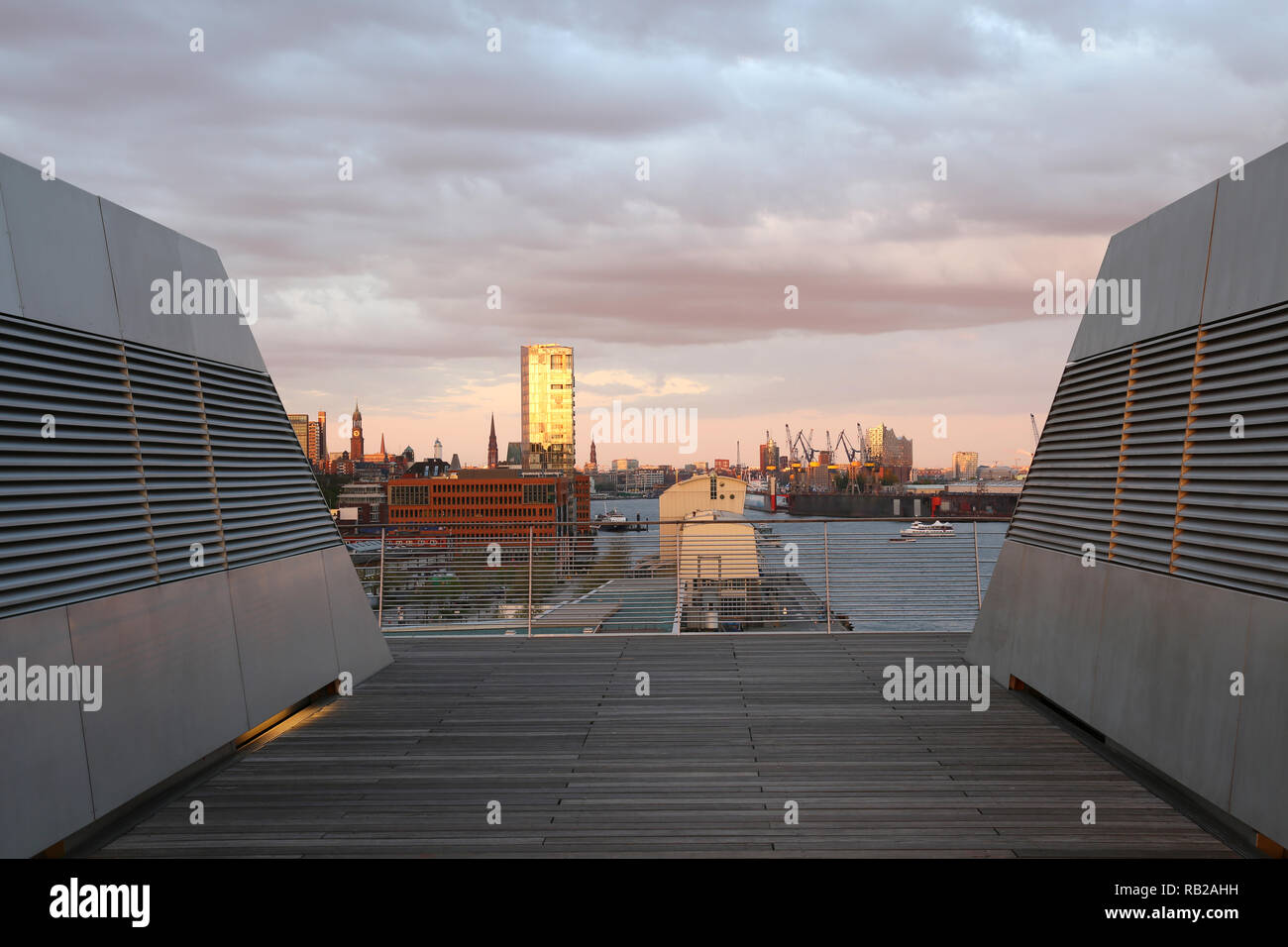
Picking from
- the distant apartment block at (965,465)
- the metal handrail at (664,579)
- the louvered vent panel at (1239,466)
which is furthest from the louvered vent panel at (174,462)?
the distant apartment block at (965,465)

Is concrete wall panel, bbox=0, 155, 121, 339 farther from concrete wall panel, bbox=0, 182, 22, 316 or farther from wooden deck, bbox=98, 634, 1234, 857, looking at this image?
wooden deck, bbox=98, 634, 1234, 857

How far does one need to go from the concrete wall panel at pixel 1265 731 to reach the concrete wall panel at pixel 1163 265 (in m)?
1.78

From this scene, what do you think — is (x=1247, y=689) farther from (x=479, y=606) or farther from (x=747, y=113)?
(x=747, y=113)

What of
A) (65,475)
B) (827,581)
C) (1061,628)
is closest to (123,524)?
(65,475)

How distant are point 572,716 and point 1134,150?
38.5ft

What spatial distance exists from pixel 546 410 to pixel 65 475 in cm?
4279

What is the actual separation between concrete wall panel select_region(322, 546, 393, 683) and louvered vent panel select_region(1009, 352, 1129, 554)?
565cm

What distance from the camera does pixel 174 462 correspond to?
14.9 feet

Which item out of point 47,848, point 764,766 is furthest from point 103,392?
point 764,766

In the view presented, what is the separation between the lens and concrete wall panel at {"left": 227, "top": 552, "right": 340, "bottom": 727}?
4902 mm

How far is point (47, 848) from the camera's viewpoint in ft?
10.1

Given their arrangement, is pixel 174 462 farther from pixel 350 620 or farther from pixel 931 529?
pixel 931 529

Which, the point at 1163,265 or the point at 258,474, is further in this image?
the point at 258,474
